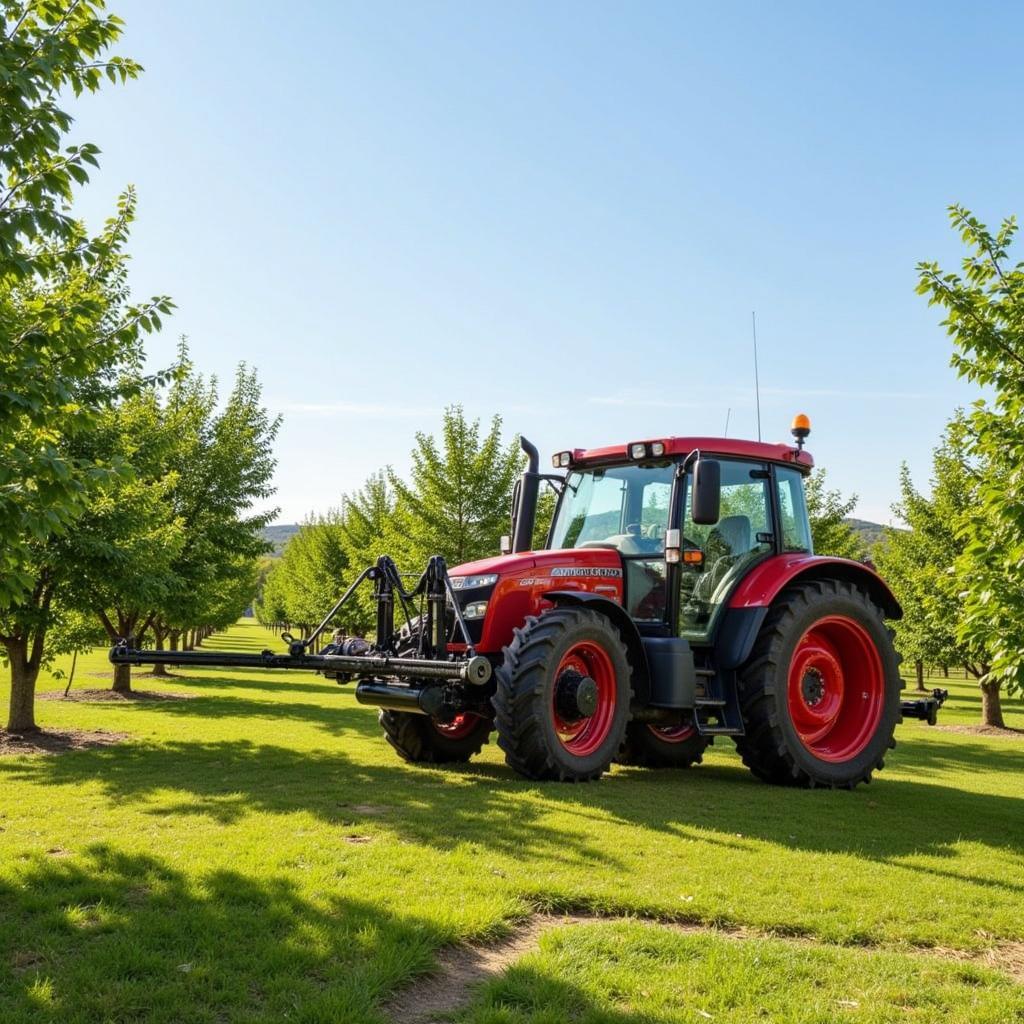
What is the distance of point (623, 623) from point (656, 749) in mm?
2500

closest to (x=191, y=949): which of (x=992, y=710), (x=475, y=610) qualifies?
(x=475, y=610)

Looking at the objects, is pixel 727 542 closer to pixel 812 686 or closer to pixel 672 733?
pixel 812 686

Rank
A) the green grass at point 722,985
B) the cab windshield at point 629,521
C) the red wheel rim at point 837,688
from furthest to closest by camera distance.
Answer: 1. the red wheel rim at point 837,688
2. the cab windshield at point 629,521
3. the green grass at point 722,985

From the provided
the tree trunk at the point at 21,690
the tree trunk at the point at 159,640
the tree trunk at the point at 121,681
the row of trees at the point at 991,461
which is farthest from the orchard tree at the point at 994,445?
the tree trunk at the point at 159,640

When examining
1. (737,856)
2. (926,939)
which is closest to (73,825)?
(737,856)

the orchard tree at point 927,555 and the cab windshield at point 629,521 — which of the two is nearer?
the cab windshield at point 629,521

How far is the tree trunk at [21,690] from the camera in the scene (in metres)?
12.7

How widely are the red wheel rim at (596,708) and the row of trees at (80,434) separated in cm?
411

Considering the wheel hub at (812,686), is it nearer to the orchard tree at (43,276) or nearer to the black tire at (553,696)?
the black tire at (553,696)

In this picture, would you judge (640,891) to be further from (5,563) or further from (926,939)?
(5,563)

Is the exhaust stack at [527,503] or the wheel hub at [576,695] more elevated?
the exhaust stack at [527,503]

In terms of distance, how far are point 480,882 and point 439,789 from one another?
2.98 metres

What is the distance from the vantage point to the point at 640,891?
16.6 feet

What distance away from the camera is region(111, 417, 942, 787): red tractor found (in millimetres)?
7992
